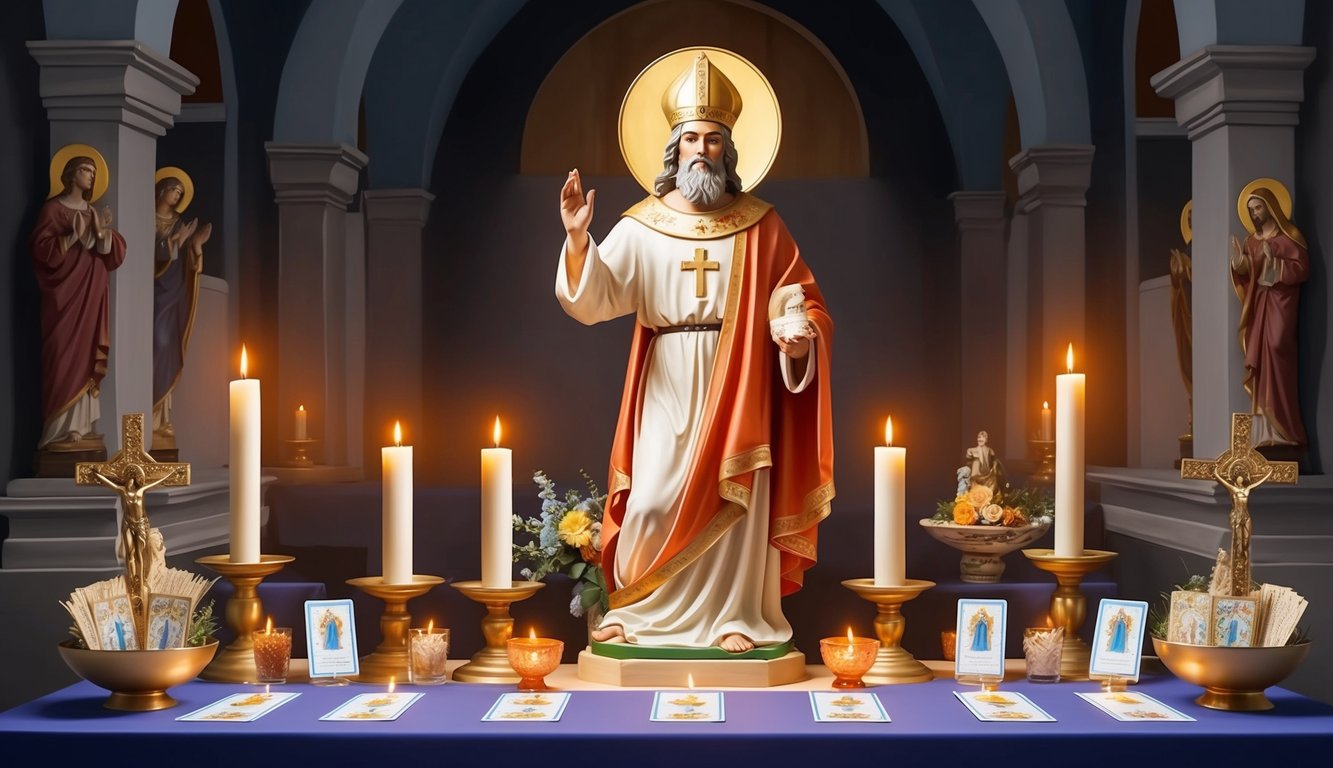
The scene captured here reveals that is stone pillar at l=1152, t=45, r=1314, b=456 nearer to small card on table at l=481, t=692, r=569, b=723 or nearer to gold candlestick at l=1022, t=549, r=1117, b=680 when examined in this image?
gold candlestick at l=1022, t=549, r=1117, b=680

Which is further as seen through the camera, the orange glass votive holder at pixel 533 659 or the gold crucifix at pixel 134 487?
the orange glass votive holder at pixel 533 659

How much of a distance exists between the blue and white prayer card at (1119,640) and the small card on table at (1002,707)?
10.4 inches

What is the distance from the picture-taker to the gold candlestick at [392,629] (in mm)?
3525

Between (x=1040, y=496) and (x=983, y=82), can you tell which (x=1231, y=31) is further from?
(x=983, y=82)

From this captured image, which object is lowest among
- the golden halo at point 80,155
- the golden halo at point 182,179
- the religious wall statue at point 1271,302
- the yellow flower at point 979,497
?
the yellow flower at point 979,497

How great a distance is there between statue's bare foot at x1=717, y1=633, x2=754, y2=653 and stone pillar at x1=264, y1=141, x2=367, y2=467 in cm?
417

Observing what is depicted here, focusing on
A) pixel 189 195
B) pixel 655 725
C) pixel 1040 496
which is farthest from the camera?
pixel 189 195

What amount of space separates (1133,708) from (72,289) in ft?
11.8

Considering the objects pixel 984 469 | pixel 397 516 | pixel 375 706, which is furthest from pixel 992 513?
pixel 375 706

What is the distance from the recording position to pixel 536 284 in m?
9.77

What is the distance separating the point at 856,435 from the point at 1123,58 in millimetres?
3478

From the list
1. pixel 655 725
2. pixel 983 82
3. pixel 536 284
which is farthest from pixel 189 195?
pixel 983 82

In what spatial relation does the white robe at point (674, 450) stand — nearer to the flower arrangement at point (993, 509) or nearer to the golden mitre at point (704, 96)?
the golden mitre at point (704, 96)

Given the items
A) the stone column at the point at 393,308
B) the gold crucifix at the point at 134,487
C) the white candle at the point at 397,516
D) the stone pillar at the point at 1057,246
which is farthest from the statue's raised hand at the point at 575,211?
the stone column at the point at 393,308
